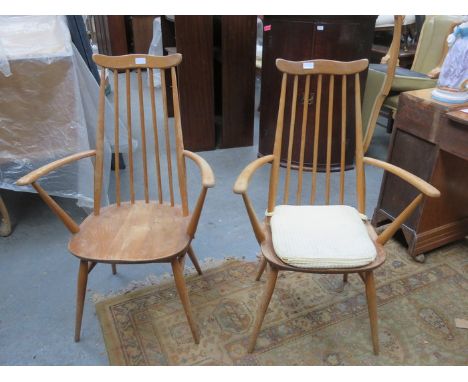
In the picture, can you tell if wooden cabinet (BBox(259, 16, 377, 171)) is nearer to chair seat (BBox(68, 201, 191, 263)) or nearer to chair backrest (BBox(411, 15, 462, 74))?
chair backrest (BBox(411, 15, 462, 74))

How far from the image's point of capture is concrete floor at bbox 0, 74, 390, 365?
55.8 inches

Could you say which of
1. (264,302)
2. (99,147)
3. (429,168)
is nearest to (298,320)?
(264,302)

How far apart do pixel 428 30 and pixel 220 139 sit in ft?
6.13

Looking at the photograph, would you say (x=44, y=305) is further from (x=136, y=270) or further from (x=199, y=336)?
(x=199, y=336)

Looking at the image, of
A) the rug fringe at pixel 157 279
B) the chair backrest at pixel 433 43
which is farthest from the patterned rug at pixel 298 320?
the chair backrest at pixel 433 43

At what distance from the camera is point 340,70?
1364 millimetres

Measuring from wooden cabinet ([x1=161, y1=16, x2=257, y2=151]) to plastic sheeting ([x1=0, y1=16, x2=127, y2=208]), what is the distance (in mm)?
931

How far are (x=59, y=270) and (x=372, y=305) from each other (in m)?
1.39

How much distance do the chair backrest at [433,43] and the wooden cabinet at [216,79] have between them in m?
1.41

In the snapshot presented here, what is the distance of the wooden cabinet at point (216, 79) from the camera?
2.70 meters

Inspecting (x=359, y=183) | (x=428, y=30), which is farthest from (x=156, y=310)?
(x=428, y=30)

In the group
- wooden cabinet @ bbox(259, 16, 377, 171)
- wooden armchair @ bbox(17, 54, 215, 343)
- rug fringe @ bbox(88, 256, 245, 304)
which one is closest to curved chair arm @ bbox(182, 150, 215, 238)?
wooden armchair @ bbox(17, 54, 215, 343)

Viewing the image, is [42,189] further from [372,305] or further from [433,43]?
[433,43]

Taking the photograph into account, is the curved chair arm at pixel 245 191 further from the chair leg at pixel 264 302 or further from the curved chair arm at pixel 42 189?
the curved chair arm at pixel 42 189
